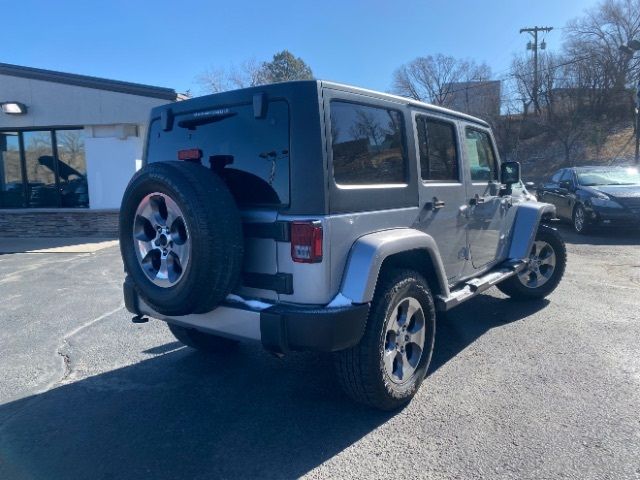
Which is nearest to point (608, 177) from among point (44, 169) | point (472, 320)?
point (472, 320)

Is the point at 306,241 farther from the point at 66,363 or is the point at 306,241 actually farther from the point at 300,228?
the point at 66,363

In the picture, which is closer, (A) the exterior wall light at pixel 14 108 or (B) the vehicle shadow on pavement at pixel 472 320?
(B) the vehicle shadow on pavement at pixel 472 320

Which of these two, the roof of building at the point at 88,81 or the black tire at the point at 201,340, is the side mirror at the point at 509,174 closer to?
the black tire at the point at 201,340

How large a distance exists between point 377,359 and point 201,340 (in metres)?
1.83

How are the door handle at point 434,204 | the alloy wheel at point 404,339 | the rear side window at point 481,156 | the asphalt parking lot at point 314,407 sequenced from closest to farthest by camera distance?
the asphalt parking lot at point 314,407
the alloy wheel at point 404,339
the door handle at point 434,204
the rear side window at point 481,156

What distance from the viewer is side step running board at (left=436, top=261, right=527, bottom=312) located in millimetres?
3670

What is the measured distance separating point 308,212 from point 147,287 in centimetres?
115

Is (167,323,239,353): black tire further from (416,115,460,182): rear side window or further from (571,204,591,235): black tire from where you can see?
(571,204,591,235): black tire

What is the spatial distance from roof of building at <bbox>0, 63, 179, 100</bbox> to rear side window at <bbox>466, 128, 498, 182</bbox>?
821cm

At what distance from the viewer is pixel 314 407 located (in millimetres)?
3340

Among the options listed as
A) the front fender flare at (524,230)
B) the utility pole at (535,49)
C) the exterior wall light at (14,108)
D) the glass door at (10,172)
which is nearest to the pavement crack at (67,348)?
the front fender flare at (524,230)

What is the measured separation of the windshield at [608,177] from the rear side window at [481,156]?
7.39 meters

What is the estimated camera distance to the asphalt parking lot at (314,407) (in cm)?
269

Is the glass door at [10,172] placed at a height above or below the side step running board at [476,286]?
above
